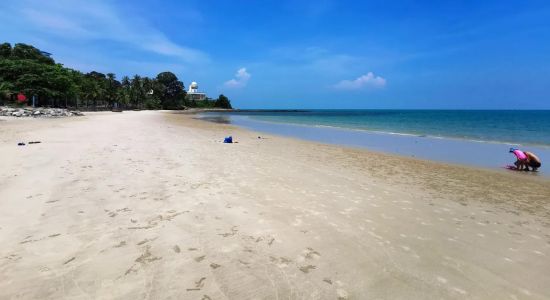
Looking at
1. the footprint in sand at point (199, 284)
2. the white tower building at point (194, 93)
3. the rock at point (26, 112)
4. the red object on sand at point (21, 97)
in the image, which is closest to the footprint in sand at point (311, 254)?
the footprint in sand at point (199, 284)

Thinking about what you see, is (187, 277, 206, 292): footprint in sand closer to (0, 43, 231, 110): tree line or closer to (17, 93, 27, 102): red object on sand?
(0, 43, 231, 110): tree line

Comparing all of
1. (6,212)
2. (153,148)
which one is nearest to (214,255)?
(6,212)

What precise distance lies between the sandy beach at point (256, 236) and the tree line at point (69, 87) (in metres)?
53.0

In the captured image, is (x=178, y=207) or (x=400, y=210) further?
(x=400, y=210)

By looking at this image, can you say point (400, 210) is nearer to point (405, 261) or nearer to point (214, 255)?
point (405, 261)

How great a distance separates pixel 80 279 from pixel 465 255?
4629 millimetres

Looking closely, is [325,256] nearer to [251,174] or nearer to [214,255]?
[214,255]

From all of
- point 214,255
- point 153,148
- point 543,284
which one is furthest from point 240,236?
point 153,148

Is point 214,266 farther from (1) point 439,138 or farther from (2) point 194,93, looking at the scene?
(2) point 194,93

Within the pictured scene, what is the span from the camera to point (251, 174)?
28.7 feet

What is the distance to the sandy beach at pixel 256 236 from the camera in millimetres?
3232

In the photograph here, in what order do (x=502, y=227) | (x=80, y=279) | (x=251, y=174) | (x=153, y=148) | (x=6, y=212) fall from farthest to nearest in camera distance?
1. (x=153, y=148)
2. (x=251, y=174)
3. (x=502, y=227)
4. (x=6, y=212)
5. (x=80, y=279)

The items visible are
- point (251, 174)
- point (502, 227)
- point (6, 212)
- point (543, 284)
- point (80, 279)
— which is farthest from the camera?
point (251, 174)

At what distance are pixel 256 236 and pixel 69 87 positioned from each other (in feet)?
229
